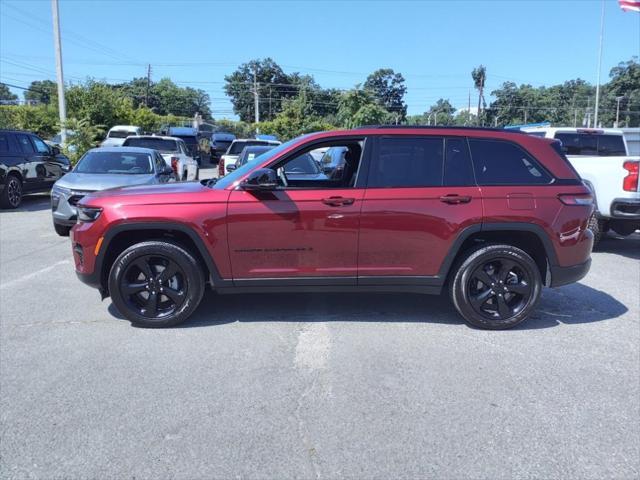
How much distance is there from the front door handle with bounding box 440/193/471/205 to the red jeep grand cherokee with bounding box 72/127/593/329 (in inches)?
0.5

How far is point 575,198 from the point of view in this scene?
500cm

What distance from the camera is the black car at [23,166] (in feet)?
42.3

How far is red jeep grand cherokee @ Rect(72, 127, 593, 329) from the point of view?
15.7ft

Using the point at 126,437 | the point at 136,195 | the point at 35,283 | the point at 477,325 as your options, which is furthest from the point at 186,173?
the point at 126,437

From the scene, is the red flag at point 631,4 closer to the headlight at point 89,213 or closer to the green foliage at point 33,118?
the headlight at point 89,213

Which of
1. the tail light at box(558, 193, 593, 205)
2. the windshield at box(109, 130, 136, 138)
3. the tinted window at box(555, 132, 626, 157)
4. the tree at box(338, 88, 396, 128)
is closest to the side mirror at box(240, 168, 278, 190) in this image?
the tail light at box(558, 193, 593, 205)

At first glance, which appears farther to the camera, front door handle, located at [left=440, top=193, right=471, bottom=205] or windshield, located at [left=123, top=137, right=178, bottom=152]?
windshield, located at [left=123, top=137, right=178, bottom=152]

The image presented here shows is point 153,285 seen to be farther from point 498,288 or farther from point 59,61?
point 59,61

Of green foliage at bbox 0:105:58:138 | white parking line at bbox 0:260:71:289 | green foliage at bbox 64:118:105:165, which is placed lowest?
white parking line at bbox 0:260:71:289

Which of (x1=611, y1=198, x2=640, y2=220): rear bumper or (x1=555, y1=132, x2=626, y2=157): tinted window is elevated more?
(x1=555, y1=132, x2=626, y2=157): tinted window

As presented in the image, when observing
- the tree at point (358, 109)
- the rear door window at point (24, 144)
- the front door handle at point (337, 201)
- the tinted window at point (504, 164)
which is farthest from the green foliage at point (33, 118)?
the tinted window at point (504, 164)

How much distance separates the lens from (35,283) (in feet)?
21.6

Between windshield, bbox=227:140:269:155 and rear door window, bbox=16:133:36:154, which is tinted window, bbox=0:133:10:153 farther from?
windshield, bbox=227:140:269:155

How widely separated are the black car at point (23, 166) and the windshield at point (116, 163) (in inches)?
149
